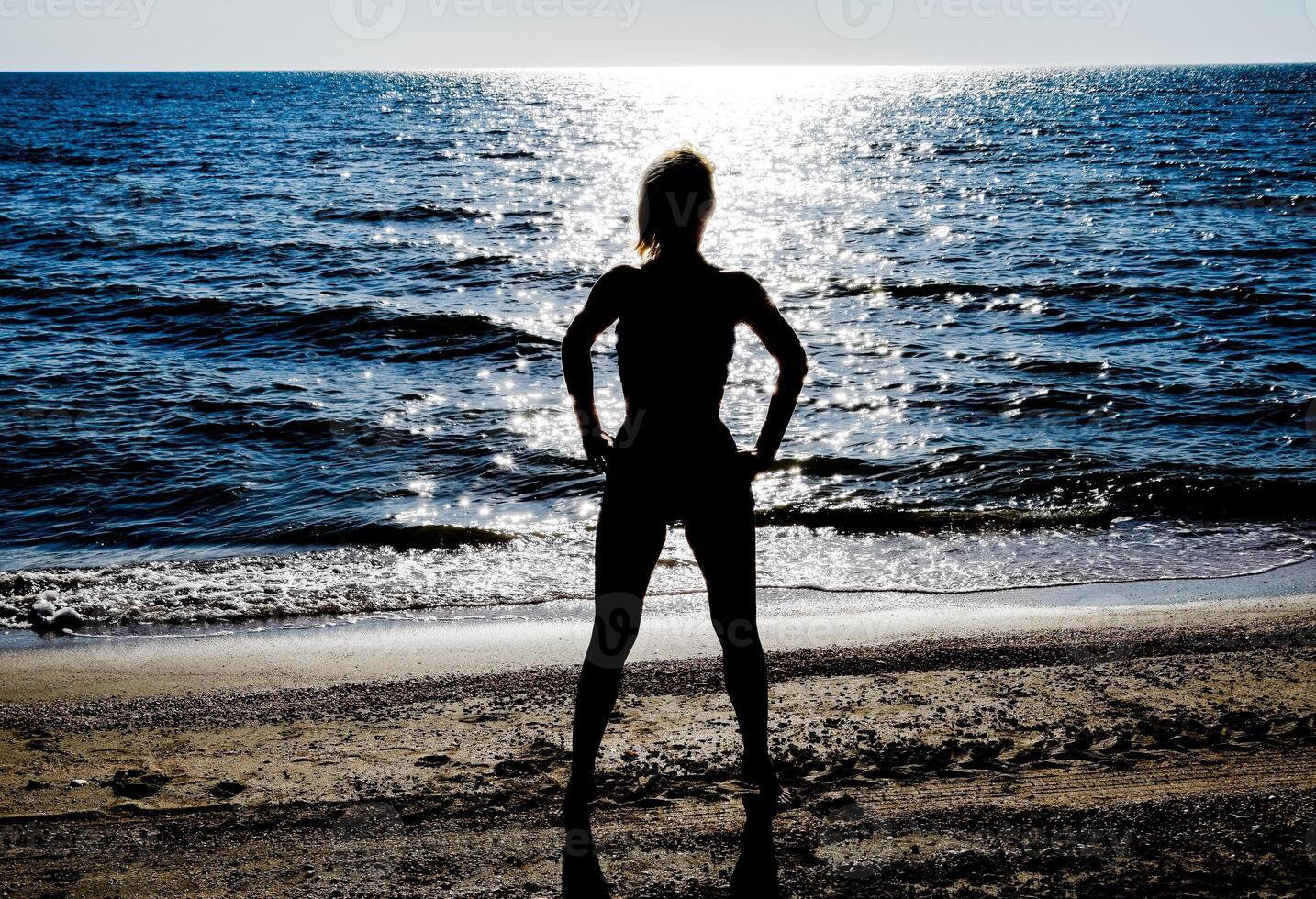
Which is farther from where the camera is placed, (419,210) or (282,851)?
(419,210)

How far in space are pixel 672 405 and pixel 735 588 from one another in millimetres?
639

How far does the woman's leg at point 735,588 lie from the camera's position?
3018mm

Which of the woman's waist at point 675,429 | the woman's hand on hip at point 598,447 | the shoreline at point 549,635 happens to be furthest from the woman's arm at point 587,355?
the shoreline at point 549,635

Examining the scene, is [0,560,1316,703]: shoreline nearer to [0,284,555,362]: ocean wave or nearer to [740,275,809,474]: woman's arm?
[740,275,809,474]: woman's arm

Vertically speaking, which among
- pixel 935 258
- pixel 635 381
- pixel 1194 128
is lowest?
pixel 635 381

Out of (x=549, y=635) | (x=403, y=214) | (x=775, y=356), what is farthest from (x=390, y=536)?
(x=403, y=214)

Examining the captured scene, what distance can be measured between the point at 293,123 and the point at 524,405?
2320 inches

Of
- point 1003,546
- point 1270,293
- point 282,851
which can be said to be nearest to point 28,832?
point 282,851

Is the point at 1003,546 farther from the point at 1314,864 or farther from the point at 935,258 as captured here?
the point at 935,258

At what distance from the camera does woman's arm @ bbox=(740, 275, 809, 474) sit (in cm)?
298

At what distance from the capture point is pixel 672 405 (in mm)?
2988

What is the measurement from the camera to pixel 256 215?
2597cm

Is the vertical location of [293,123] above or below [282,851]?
above

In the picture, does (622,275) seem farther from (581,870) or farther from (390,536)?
(390,536)
